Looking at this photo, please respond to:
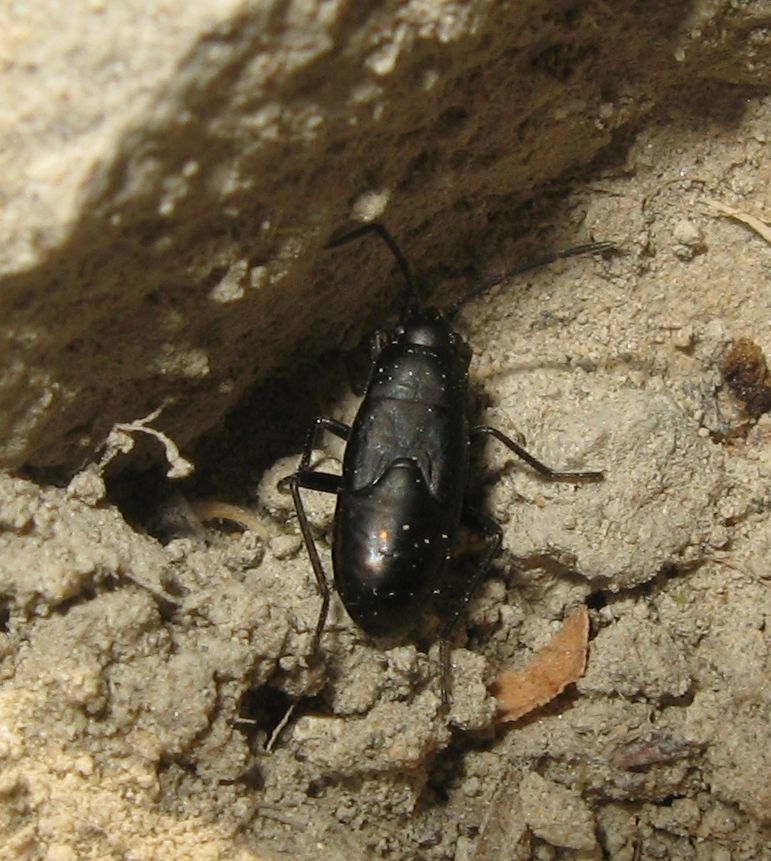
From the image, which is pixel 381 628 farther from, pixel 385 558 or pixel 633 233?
pixel 633 233

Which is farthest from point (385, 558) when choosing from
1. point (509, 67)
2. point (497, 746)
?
point (509, 67)

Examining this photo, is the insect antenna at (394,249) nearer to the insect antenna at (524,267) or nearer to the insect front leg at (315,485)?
the insect antenna at (524,267)

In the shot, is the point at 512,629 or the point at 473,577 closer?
the point at 473,577

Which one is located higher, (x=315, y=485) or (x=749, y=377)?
(x=315, y=485)

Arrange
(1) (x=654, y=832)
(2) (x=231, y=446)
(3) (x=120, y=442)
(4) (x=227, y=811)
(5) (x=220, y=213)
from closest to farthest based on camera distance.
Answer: (5) (x=220, y=213) < (4) (x=227, y=811) < (3) (x=120, y=442) < (1) (x=654, y=832) < (2) (x=231, y=446)

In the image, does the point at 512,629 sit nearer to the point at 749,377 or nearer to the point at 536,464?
the point at 536,464

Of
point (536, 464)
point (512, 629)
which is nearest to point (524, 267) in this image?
point (536, 464)

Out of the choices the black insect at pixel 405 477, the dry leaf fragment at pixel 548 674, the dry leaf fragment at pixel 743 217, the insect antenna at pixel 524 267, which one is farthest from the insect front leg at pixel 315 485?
the dry leaf fragment at pixel 743 217
